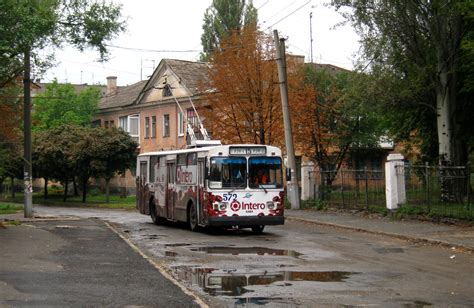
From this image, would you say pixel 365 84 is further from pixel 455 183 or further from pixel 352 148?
pixel 352 148

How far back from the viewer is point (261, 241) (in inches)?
781

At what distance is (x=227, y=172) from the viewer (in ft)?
71.4

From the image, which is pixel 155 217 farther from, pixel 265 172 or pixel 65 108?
pixel 65 108

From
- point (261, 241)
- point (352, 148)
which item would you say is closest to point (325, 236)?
point (261, 241)

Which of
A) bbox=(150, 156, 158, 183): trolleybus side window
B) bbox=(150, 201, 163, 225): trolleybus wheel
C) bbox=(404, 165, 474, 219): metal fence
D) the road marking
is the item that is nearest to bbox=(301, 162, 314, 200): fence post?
bbox=(404, 165, 474, 219): metal fence

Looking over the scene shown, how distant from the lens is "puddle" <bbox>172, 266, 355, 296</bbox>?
439 inches

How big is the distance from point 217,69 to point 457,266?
2456 cm

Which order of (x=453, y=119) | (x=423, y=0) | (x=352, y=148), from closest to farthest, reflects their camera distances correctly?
1. (x=423, y=0)
2. (x=453, y=119)
3. (x=352, y=148)

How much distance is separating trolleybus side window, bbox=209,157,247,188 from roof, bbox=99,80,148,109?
44.5 metres

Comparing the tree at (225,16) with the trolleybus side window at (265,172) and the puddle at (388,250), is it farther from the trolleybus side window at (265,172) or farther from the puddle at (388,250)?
the puddle at (388,250)

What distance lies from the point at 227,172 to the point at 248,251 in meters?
5.07

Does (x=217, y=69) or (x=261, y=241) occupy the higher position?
(x=217, y=69)

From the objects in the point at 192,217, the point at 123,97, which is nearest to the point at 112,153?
the point at 123,97

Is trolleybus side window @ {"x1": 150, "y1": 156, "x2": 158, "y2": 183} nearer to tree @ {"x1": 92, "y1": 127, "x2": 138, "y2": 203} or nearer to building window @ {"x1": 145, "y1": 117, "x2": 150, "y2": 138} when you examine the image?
Result: tree @ {"x1": 92, "y1": 127, "x2": 138, "y2": 203}
